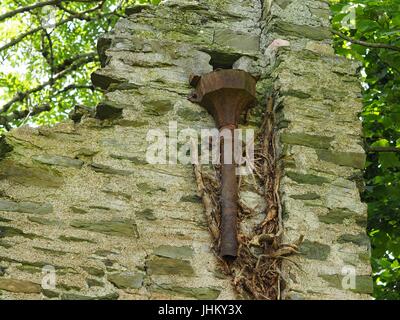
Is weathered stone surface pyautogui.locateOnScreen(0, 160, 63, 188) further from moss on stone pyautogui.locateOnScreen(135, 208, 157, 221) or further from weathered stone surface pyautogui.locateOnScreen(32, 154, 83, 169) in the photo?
moss on stone pyautogui.locateOnScreen(135, 208, 157, 221)

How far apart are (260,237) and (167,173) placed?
62 cm

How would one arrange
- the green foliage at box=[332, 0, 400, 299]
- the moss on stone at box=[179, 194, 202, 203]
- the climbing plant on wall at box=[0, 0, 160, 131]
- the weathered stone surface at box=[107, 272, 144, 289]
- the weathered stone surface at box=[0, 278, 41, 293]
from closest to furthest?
the weathered stone surface at box=[0, 278, 41, 293] < the weathered stone surface at box=[107, 272, 144, 289] < the moss on stone at box=[179, 194, 202, 203] < the green foliage at box=[332, 0, 400, 299] < the climbing plant on wall at box=[0, 0, 160, 131]

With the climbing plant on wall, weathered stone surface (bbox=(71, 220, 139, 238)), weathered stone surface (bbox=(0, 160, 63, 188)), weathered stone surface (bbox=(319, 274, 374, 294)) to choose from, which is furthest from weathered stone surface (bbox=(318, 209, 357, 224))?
the climbing plant on wall

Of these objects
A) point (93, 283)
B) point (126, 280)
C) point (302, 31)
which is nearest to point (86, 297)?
point (93, 283)

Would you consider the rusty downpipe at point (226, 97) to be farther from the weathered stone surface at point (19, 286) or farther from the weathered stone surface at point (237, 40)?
the weathered stone surface at point (19, 286)

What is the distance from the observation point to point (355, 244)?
3309 millimetres

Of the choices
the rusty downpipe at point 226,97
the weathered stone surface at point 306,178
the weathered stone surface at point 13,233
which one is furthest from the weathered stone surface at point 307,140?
the weathered stone surface at point 13,233

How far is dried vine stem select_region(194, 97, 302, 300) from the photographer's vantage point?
316cm

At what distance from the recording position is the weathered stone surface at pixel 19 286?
292 cm

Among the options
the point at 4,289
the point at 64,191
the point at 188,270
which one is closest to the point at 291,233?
the point at 188,270

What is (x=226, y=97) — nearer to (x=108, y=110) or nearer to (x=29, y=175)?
(x=108, y=110)

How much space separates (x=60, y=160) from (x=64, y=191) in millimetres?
201

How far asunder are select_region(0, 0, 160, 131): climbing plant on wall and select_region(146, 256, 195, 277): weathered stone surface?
6.09 metres

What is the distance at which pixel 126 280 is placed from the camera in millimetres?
3062
